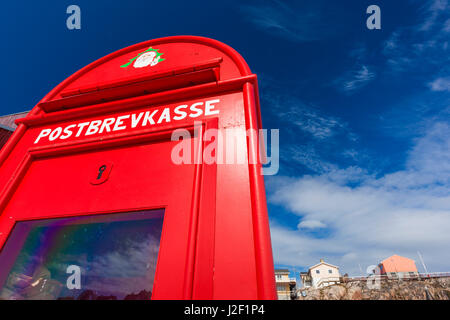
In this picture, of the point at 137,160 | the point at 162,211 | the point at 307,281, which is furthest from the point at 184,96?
the point at 307,281

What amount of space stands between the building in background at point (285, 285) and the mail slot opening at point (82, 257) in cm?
3436

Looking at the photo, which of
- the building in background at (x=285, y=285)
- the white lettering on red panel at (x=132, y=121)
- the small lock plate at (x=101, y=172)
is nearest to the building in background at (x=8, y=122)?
the white lettering on red panel at (x=132, y=121)

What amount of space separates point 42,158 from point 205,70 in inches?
80.6

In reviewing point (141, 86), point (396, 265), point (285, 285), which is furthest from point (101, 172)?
point (396, 265)

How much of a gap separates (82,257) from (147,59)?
2.72m

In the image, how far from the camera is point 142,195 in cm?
189

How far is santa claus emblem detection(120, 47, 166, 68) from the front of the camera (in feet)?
10.8

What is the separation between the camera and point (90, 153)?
2.40m

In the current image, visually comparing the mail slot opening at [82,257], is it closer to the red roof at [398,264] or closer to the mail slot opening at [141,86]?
the mail slot opening at [141,86]

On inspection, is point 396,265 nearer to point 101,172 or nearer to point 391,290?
point 391,290

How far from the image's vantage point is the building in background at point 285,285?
31.6 meters

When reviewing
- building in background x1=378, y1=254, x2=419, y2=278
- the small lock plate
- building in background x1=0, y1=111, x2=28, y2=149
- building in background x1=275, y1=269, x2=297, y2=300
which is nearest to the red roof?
building in background x1=378, y1=254, x2=419, y2=278

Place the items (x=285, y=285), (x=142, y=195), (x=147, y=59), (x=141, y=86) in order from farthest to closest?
(x=285, y=285)
(x=147, y=59)
(x=141, y=86)
(x=142, y=195)

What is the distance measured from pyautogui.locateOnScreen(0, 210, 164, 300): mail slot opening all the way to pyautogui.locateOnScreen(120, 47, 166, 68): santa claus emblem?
2.31m
